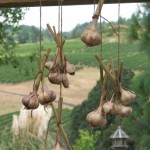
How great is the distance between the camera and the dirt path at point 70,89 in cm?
866

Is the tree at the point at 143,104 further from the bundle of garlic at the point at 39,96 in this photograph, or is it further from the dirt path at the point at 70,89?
the dirt path at the point at 70,89

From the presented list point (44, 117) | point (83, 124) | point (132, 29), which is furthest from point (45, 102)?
point (83, 124)

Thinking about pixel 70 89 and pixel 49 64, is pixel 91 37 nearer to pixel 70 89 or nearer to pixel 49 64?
pixel 49 64

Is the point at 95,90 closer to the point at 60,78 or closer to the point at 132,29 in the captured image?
the point at 132,29

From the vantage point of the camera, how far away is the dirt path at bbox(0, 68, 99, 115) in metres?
8.66

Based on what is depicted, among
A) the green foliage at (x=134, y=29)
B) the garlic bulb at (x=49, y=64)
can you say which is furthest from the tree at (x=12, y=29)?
the garlic bulb at (x=49, y=64)

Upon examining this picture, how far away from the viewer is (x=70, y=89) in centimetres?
993

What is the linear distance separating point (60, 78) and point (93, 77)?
9.58 meters

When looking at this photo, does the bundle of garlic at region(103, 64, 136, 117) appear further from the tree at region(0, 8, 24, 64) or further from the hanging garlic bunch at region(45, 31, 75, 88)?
the tree at region(0, 8, 24, 64)

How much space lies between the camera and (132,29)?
14.3 ft

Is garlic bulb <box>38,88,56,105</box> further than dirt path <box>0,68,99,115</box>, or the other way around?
dirt path <box>0,68,99,115</box>

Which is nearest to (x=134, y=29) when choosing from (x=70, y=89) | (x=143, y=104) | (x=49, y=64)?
(x=143, y=104)

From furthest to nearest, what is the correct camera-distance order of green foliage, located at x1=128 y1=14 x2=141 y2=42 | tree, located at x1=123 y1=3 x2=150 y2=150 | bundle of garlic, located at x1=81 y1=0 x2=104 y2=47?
green foliage, located at x1=128 y1=14 x2=141 y2=42 < tree, located at x1=123 y1=3 x2=150 y2=150 < bundle of garlic, located at x1=81 y1=0 x2=104 y2=47

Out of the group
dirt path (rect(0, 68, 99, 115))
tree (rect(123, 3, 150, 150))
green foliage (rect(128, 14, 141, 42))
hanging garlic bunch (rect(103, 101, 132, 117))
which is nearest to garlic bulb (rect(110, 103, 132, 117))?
hanging garlic bunch (rect(103, 101, 132, 117))
